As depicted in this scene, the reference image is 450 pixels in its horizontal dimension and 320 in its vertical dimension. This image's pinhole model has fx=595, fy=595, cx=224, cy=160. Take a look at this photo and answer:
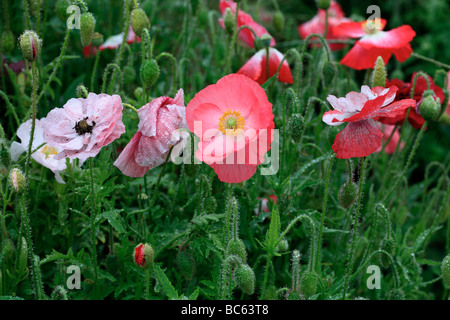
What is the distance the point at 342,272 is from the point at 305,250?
0.17 meters

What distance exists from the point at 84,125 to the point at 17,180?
0.15 metres

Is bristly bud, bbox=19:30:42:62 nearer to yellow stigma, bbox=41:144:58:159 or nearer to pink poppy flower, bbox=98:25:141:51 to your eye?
yellow stigma, bbox=41:144:58:159

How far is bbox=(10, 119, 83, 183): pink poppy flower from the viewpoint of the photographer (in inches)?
50.6

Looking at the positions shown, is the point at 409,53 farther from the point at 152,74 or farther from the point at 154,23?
the point at 154,23

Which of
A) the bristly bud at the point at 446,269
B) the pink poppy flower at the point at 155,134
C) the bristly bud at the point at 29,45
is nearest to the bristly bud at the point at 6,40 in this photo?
the bristly bud at the point at 29,45

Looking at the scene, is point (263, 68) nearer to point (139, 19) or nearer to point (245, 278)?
point (139, 19)

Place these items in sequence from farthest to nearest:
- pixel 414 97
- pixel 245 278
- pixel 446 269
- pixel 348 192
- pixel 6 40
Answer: pixel 6 40 → pixel 414 97 → pixel 348 192 → pixel 446 269 → pixel 245 278

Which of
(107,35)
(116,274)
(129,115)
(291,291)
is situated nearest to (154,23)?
(107,35)

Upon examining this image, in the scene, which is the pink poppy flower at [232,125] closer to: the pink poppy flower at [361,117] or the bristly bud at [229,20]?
the pink poppy flower at [361,117]

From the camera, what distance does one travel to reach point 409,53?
60.9 inches

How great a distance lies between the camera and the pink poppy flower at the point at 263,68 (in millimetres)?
1503

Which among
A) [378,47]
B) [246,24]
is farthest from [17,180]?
[378,47]

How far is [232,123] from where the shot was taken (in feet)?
3.61

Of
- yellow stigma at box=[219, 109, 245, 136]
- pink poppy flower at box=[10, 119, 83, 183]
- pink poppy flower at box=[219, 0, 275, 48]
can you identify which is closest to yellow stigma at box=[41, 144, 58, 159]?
pink poppy flower at box=[10, 119, 83, 183]
